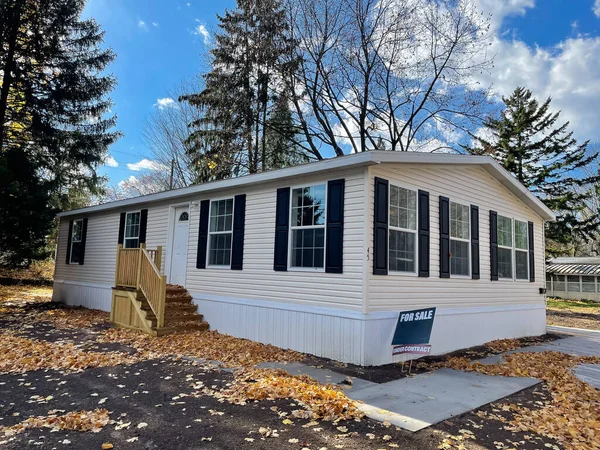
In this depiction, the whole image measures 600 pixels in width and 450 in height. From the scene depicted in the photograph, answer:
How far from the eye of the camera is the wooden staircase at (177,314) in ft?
27.8

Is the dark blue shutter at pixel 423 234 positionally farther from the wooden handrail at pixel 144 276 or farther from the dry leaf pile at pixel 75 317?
the dry leaf pile at pixel 75 317

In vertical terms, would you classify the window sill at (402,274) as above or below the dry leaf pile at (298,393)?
above

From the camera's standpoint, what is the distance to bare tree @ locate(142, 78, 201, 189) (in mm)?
22703

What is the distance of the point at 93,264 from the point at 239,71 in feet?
33.1

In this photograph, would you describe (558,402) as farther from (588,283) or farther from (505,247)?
Result: (588,283)

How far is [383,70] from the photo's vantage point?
15602mm

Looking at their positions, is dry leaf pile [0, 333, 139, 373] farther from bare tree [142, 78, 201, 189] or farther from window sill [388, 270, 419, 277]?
bare tree [142, 78, 201, 189]

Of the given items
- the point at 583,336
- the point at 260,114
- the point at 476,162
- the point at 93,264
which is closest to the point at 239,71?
the point at 260,114

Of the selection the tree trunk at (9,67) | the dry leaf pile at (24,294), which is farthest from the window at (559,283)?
the tree trunk at (9,67)

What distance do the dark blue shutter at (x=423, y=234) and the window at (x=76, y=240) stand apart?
11317mm

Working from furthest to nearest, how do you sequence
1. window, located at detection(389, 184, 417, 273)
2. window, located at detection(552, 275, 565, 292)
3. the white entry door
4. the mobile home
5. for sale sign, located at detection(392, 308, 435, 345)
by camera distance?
1. window, located at detection(552, 275, 565, 292)
2. the white entry door
3. window, located at detection(389, 184, 417, 273)
4. the mobile home
5. for sale sign, located at detection(392, 308, 435, 345)

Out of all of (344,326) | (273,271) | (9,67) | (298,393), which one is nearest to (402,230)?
(344,326)

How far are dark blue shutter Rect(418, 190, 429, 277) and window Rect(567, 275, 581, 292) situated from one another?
950 inches

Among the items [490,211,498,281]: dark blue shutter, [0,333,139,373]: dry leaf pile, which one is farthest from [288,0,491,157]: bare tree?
[0,333,139,373]: dry leaf pile
